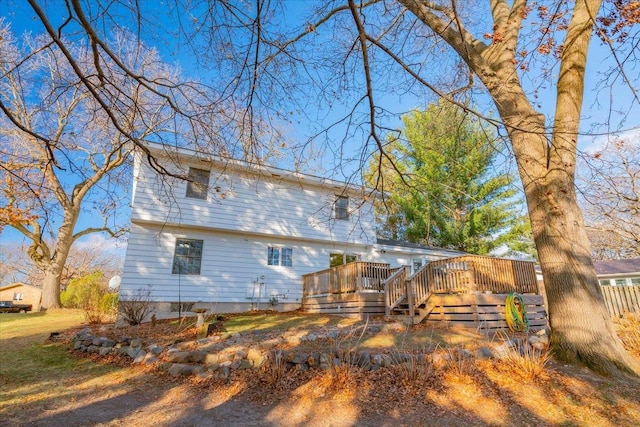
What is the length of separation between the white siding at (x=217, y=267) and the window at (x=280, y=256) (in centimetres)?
16

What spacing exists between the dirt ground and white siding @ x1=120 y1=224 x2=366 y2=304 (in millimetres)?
6001

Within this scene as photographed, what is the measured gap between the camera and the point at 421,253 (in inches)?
614

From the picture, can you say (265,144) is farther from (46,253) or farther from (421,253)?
(46,253)

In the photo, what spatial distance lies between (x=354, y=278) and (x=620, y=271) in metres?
21.6

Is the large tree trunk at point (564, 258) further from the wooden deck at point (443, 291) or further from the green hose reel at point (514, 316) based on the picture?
the green hose reel at point (514, 316)

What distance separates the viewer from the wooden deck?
8.18 m

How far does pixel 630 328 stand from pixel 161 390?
7.44 metres

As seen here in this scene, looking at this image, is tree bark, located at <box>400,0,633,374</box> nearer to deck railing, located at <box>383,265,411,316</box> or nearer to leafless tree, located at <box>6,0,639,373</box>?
leafless tree, located at <box>6,0,639,373</box>

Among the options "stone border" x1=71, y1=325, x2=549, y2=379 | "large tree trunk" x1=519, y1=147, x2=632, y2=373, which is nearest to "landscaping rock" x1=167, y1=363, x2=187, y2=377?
"stone border" x1=71, y1=325, x2=549, y2=379

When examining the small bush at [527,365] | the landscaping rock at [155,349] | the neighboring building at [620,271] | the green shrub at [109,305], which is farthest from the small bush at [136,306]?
the neighboring building at [620,271]

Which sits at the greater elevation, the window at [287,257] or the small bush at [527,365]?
the window at [287,257]

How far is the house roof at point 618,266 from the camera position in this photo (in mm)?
21109

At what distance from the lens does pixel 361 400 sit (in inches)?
156

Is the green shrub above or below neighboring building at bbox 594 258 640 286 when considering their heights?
below
